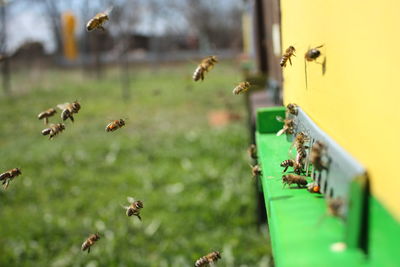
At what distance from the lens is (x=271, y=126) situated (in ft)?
6.71

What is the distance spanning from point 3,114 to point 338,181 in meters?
13.8

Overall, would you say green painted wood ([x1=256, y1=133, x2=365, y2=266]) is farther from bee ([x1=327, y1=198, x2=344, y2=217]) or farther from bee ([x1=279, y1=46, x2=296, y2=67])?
bee ([x1=279, y1=46, x2=296, y2=67])

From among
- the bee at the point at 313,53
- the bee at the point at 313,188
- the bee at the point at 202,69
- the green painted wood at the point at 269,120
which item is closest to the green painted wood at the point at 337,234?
the bee at the point at 313,188

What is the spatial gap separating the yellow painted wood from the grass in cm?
127

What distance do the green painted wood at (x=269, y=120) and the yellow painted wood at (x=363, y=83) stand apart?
0.59m

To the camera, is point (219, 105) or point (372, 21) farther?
point (219, 105)

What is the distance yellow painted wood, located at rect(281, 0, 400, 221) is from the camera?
0.78m

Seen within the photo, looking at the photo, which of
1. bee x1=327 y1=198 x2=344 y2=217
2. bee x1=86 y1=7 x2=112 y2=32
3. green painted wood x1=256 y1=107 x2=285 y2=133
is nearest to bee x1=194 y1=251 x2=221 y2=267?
green painted wood x1=256 y1=107 x2=285 y2=133

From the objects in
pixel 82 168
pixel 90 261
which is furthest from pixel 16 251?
pixel 82 168

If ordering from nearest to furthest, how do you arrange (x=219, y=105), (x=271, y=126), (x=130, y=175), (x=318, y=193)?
(x=318, y=193) → (x=271, y=126) → (x=130, y=175) → (x=219, y=105)

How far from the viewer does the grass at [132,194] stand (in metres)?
4.76

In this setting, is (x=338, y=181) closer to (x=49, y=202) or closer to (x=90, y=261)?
(x=90, y=261)

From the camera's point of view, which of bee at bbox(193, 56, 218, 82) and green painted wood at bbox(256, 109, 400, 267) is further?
bee at bbox(193, 56, 218, 82)

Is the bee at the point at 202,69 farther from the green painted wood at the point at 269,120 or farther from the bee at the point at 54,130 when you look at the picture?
the bee at the point at 54,130
